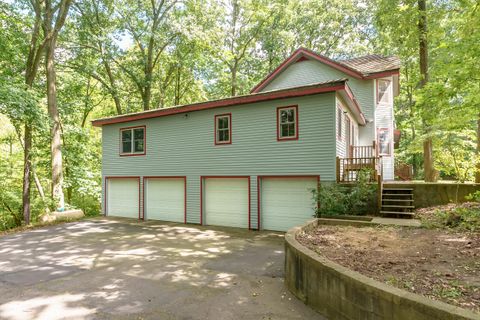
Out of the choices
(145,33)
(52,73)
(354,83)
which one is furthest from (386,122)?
(52,73)

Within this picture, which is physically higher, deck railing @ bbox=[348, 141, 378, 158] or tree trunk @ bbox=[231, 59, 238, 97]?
tree trunk @ bbox=[231, 59, 238, 97]

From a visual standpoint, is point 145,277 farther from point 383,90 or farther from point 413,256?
point 383,90

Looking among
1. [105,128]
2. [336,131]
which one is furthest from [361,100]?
[105,128]

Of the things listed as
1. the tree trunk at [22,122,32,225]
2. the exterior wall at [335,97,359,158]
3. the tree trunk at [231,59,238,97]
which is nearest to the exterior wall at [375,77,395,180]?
the exterior wall at [335,97,359,158]

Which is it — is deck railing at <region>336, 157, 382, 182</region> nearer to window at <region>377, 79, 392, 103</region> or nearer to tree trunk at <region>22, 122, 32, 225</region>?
window at <region>377, 79, 392, 103</region>

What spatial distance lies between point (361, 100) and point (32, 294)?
15.8 m

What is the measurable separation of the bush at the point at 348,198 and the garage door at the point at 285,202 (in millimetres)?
794

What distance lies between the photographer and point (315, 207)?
9555 millimetres

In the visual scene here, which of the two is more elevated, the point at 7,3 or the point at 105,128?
the point at 7,3

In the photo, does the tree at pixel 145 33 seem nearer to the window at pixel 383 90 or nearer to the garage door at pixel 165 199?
the garage door at pixel 165 199

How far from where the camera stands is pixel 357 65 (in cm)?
1709

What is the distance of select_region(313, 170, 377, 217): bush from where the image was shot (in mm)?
8703

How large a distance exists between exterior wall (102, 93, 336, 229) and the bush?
63cm

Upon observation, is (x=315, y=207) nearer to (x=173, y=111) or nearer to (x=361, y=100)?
(x=173, y=111)
